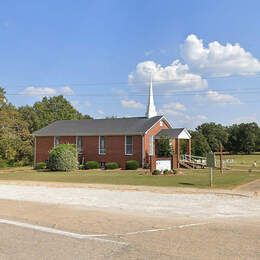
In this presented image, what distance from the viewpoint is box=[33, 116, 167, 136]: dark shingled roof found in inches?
1753

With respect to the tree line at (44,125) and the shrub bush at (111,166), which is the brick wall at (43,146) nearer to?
the tree line at (44,125)

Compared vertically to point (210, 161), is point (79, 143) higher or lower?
higher

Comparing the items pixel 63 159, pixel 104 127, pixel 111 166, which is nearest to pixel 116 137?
pixel 104 127

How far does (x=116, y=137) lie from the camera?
44719mm

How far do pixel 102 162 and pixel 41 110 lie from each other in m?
42.4

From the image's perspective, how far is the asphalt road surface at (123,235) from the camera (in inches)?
319

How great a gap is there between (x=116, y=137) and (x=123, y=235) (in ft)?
114

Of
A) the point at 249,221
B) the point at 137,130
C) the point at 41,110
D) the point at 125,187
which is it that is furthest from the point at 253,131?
the point at 249,221

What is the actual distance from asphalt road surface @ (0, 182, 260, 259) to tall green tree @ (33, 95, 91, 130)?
68.4 m

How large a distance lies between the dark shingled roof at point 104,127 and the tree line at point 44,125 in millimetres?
4157

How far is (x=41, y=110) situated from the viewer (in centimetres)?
8481

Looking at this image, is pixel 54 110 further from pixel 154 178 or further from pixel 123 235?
pixel 123 235

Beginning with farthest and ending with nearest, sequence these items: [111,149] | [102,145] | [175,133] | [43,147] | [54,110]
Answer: [54,110] → [43,147] → [102,145] → [111,149] → [175,133]

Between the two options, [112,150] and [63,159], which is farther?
[112,150]
